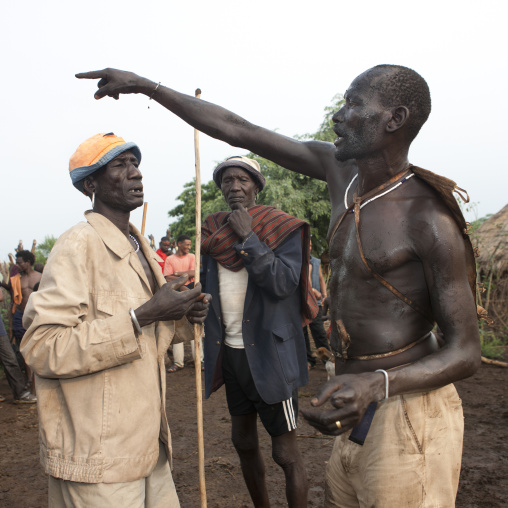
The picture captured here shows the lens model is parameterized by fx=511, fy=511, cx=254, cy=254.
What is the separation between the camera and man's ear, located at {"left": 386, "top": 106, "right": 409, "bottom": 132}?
189 centimetres

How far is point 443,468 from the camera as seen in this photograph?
70.9 inches

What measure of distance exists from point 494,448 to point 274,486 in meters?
2.12

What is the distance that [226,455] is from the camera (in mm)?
4613

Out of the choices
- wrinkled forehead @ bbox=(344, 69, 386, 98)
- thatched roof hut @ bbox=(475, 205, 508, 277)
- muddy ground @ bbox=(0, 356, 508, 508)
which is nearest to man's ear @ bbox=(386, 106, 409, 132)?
wrinkled forehead @ bbox=(344, 69, 386, 98)

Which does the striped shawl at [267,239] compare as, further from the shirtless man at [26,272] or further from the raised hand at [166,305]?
the shirtless man at [26,272]

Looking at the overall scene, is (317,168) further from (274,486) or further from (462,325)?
(274,486)

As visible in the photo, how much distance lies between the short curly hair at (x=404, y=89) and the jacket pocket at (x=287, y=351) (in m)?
1.61

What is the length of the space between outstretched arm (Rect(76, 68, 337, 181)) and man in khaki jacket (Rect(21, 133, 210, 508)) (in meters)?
0.30

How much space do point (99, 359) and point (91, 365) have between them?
0.12ft

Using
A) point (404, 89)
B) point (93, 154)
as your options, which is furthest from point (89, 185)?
point (404, 89)

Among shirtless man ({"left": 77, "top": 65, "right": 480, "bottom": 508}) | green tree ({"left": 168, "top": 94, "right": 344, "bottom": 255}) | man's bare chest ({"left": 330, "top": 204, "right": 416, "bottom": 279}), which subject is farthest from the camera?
green tree ({"left": 168, "top": 94, "right": 344, "bottom": 255})

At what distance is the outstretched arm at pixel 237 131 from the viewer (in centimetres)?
237

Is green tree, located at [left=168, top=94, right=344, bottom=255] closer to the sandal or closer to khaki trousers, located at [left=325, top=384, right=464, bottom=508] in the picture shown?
the sandal

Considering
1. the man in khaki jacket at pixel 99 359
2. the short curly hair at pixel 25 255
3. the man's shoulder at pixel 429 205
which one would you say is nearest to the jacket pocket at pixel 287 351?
the man in khaki jacket at pixel 99 359
